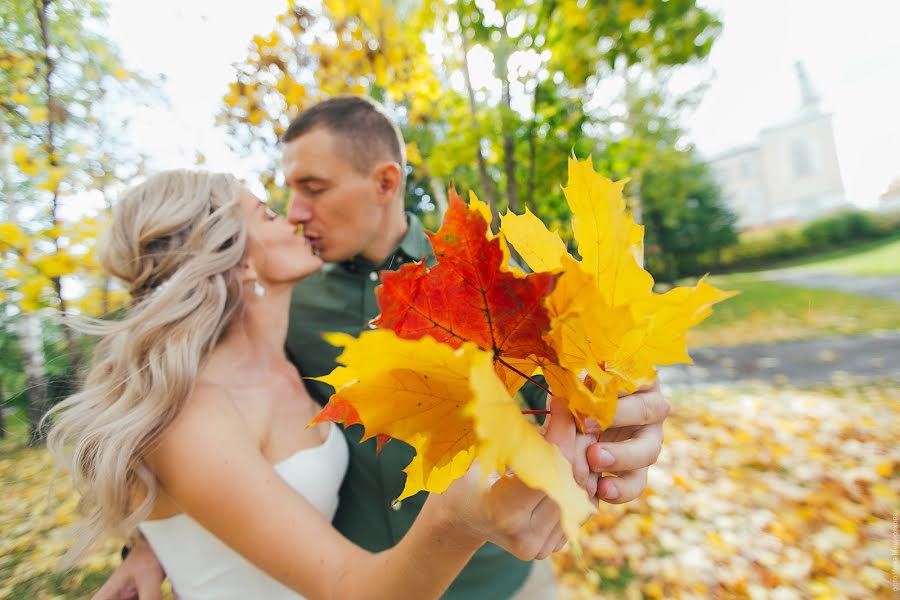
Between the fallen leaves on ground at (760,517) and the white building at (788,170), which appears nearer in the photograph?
the fallen leaves on ground at (760,517)

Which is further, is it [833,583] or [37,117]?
[833,583]

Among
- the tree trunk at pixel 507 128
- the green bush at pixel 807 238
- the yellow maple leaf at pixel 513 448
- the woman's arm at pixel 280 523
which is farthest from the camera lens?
the green bush at pixel 807 238

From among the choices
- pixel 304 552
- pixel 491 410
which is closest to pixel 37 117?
pixel 304 552

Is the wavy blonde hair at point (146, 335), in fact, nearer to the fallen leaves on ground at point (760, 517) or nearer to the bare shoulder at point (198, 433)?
the bare shoulder at point (198, 433)

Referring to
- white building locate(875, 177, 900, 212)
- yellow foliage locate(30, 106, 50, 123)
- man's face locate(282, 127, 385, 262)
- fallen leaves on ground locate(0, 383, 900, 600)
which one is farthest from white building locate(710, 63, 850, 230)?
yellow foliage locate(30, 106, 50, 123)

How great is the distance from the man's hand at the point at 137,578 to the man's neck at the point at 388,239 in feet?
4.69

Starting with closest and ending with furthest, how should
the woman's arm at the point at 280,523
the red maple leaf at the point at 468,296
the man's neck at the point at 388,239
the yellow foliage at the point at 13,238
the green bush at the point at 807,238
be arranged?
the red maple leaf at the point at 468,296 → the woman's arm at the point at 280,523 → the yellow foliage at the point at 13,238 → the man's neck at the point at 388,239 → the green bush at the point at 807,238

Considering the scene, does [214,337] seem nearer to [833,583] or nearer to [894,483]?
[833,583]

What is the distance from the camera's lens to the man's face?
6.21 ft

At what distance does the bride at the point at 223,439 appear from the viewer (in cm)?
69

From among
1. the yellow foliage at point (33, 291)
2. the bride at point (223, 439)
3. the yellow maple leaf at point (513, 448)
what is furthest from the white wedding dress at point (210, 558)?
the yellow maple leaf at point (513, 448)

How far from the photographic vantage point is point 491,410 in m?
0.31

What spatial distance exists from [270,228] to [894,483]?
462 cm

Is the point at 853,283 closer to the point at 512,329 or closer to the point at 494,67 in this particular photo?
the point at 494,67
